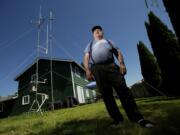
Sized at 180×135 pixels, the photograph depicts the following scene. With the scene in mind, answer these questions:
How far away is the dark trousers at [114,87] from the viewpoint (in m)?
3.21

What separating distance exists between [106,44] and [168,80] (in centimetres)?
1026

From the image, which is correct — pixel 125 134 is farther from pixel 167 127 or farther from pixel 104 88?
pixel 104 88

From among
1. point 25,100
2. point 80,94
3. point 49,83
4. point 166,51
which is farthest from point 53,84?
point 166,51

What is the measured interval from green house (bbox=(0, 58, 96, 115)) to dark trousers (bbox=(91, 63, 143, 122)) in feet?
63.9

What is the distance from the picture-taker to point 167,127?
110 inches

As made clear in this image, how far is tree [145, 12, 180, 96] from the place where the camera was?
12312 mm

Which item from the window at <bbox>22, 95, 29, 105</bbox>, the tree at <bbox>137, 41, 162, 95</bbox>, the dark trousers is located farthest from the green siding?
the dark trousers

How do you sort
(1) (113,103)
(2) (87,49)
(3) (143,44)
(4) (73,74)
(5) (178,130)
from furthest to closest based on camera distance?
(4) (73,74), (3) (143,44), (2) (87,49), (1) (113,103), (5) (178,130)

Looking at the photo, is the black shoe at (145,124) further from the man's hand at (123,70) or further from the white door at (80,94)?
the white door at (80,94)

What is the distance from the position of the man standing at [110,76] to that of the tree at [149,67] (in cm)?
1644

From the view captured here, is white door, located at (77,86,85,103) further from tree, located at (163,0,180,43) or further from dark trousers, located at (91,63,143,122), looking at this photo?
tree, located at (163,0,180,43)

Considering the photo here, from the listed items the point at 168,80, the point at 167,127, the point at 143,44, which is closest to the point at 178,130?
the point at 167,127

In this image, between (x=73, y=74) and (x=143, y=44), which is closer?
A: (x=143, y=44)

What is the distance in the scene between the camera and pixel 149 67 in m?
20.4
